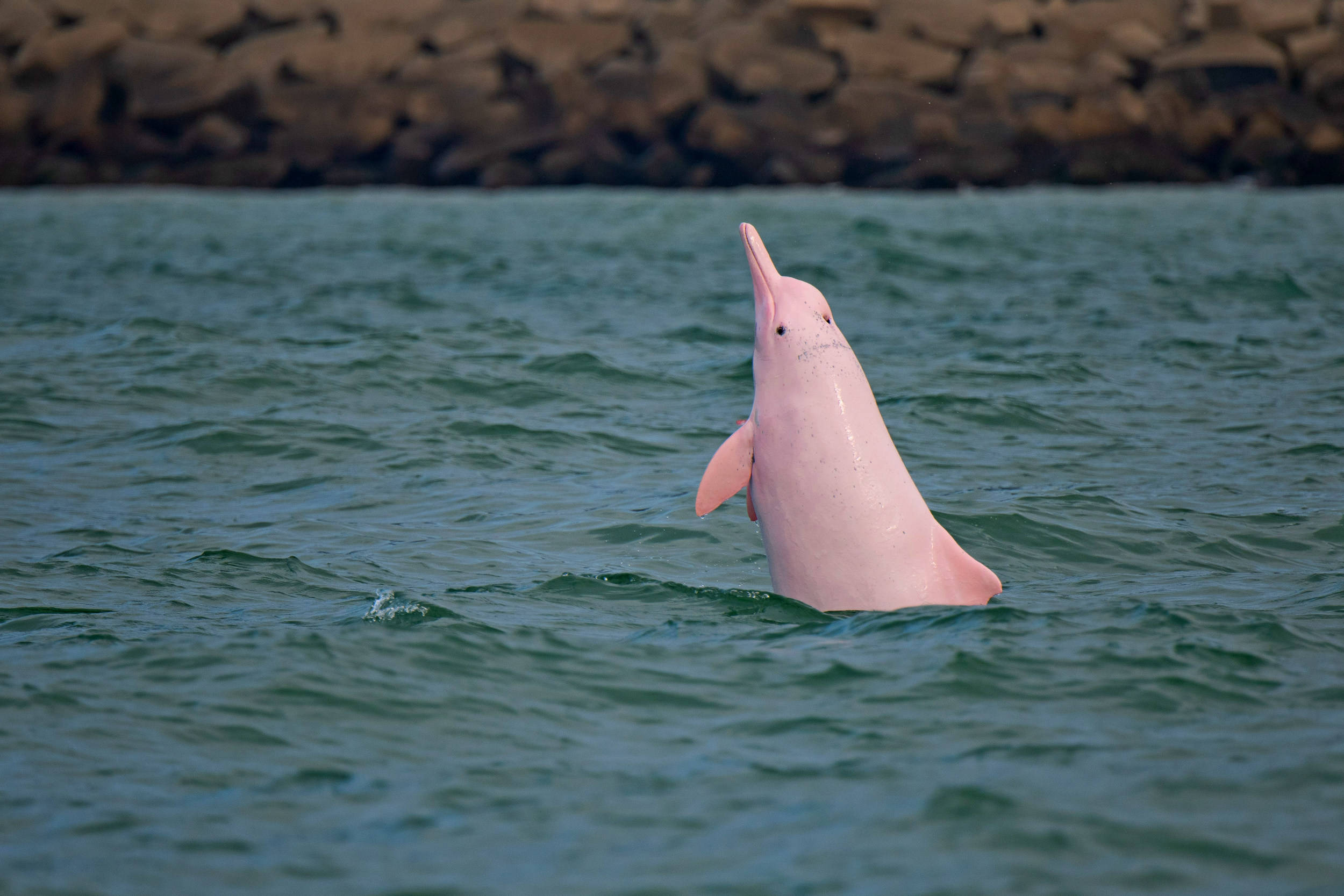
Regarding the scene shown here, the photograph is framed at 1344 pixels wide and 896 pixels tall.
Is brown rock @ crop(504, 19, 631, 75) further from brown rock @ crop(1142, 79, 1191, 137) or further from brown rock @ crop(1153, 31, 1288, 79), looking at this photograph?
brown rock @ crop(1153, 31, 1288, 79)

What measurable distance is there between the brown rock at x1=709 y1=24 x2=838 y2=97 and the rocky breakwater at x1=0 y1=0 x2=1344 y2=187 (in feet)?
0.23

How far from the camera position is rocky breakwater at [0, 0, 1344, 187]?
122 ft

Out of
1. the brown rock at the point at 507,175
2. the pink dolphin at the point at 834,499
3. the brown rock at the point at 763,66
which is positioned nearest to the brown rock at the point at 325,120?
the brown rock at the point at 507,175

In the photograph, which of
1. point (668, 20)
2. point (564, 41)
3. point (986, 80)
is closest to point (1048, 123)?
point (986, 80)

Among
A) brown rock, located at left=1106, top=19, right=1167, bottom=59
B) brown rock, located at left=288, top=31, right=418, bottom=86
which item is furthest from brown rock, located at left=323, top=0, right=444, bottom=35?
brown rock, located at left=1106, top=19, right=1167, bottom=59

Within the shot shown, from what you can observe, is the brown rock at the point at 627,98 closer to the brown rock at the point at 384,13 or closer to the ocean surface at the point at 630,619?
the brown rock at the point at 384,13

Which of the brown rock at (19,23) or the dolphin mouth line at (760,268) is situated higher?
the brown rock at (19,23)

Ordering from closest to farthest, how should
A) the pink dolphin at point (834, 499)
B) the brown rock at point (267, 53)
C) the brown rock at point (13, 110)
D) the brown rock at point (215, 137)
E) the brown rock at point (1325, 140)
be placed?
the pink dolphin at point (834, 499)
the brown rock at point (1325, 140)
the brown rock at point (13, 110)
the brown rock at point (267, 53)
the brown rock at point (215, 137)

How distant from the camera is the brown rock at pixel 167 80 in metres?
38.7

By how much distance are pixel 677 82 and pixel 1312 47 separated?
1544 cm

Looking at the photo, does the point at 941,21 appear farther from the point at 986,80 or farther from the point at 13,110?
the point at 13,110

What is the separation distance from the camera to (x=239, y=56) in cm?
3975

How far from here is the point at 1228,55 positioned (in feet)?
123

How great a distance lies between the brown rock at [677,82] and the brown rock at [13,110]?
1599 cm
